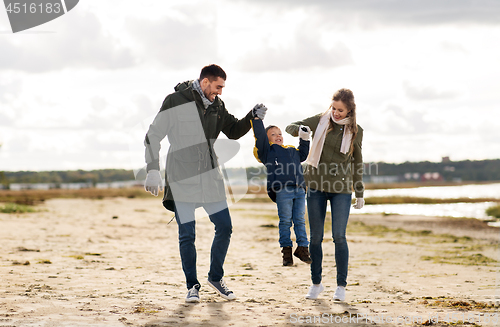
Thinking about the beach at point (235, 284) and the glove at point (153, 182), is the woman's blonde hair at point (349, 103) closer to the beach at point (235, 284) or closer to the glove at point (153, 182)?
the beach at point (235, 284)

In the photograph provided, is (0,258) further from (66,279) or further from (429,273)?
(429,273)

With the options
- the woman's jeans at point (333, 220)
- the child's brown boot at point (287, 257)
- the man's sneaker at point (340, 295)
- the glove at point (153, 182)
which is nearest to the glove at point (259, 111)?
the woman's jeans at point (333, 220)

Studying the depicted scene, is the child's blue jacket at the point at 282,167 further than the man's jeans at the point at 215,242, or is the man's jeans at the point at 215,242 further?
the child's blue jacket at the point at 282,167

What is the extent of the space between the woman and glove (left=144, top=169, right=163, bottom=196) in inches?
61.0

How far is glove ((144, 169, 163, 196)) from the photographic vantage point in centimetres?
479

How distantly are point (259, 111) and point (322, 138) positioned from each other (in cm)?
74

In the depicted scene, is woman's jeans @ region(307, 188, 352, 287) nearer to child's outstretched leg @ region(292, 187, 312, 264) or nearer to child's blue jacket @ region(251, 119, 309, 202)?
child's outstretched leg @ region(292, 187, 312, 264)

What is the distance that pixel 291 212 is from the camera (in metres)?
5.97

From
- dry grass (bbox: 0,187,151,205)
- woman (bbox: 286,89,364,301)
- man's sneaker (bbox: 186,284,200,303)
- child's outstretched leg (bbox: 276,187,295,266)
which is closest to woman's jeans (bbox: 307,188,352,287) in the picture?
woman (bbox: 286,89,364,301)

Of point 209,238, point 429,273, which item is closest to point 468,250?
point 429,273

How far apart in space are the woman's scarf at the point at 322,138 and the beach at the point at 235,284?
1440mm

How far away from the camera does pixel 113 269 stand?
7.57 meters

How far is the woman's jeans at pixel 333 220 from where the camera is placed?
17.3ft

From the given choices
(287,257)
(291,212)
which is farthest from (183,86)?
(287,257)
